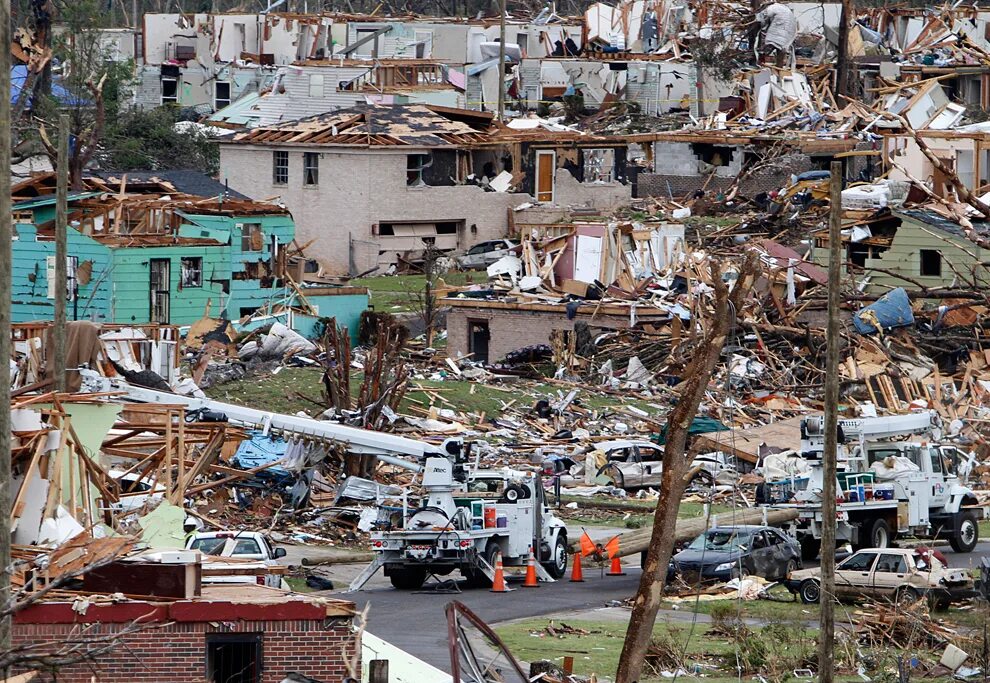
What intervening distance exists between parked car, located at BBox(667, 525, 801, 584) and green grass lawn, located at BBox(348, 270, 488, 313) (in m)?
23.7

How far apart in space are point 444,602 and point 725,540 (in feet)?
15.8

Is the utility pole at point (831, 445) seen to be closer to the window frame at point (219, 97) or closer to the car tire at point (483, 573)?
the car tire at point (483, 573)

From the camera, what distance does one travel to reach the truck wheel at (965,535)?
30656 millimetres

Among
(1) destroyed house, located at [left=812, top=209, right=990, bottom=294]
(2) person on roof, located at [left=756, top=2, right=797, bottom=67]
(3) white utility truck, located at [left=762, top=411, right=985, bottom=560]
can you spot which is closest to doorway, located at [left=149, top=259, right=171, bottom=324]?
(1) destroyed house, located at [left=812, top=209, right=990, bottom=294]

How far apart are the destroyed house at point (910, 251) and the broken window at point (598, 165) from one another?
15.4 metres

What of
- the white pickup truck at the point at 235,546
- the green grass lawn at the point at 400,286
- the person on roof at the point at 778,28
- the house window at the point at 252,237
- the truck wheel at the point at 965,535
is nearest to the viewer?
the white pickup truck at the point at 235,546

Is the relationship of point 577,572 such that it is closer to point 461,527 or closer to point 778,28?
point 461,527

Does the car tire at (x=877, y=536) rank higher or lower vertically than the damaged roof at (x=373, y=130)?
lower

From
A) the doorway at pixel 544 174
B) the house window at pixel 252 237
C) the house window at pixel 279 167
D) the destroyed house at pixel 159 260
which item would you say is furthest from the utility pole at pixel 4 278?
the doorway at pixel 544 174

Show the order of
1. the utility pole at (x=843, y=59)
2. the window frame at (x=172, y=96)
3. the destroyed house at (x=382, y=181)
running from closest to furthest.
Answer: the destroyed house at (x=382, y=181) → the utility pole at (x=843, y=59) → the window frame at (x=172, y=96)

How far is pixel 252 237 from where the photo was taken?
48.8 meters

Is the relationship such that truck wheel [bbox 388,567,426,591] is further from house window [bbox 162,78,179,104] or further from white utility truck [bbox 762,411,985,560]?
house window [bbox 162,78,179,104]

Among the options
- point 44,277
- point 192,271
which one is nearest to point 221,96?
point 192,271

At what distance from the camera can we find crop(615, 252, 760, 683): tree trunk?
43.1 feet
